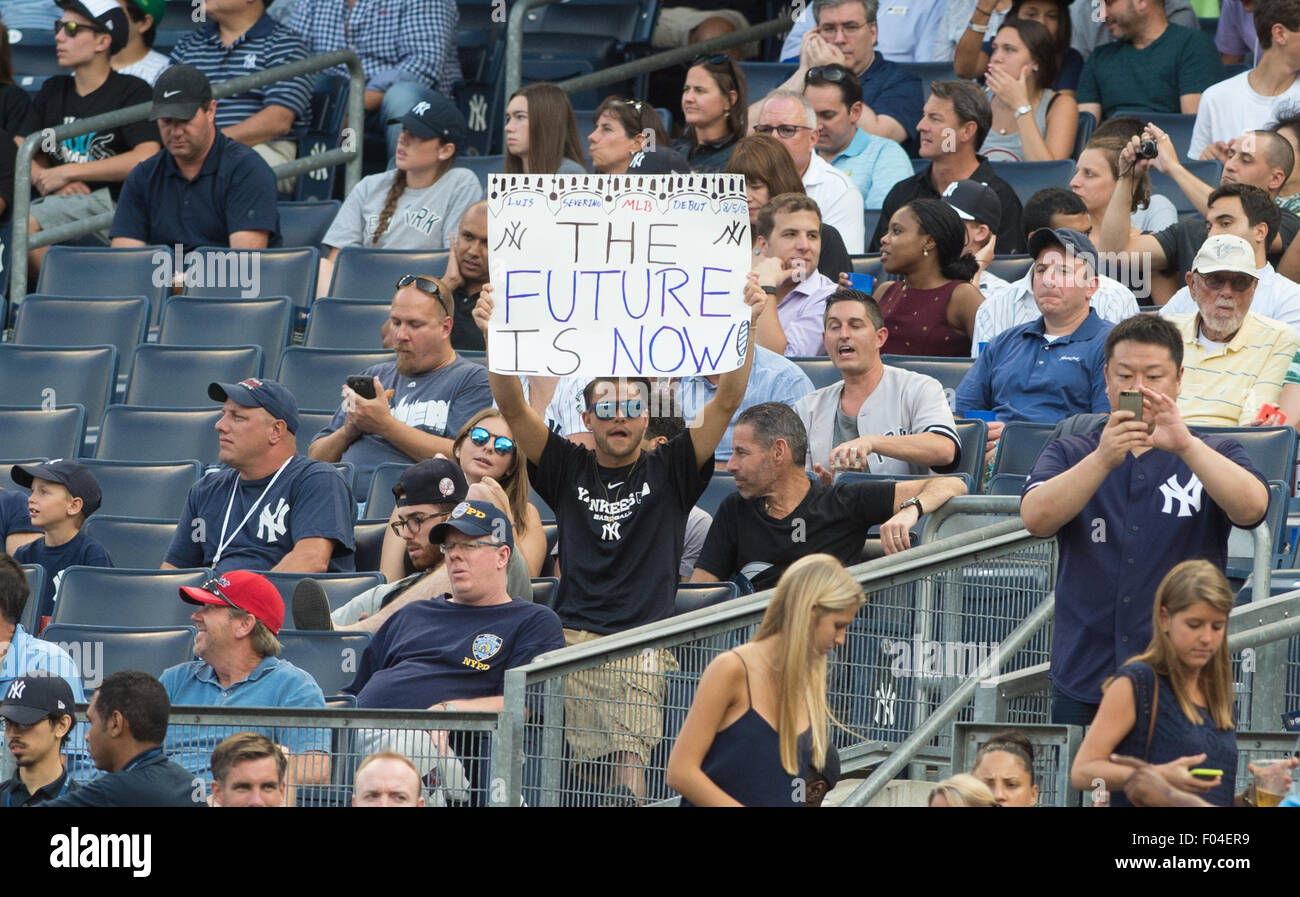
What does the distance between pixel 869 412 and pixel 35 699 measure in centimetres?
323

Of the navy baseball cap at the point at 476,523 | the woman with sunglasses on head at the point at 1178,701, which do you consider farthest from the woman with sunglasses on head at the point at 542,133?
the woman with sunglasses on head at the point at 1178,701

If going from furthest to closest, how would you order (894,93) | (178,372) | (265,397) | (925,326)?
(894,93), (178,372), (925,326), (265,397)

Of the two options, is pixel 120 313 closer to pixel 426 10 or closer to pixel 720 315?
pixel 426 10

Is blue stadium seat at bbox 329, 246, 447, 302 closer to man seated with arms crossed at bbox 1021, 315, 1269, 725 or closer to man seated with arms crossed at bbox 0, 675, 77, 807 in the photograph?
man seated with arms crossed at bbox 0, 675, 77, 807

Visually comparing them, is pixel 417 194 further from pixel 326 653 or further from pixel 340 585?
pixel 326 653

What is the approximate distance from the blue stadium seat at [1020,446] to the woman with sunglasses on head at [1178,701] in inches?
99.1

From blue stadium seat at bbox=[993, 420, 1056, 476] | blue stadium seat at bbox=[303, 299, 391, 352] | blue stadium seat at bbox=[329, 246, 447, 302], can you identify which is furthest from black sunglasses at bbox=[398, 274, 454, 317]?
blue stadium seat at bbox=[993, 420, 1056, 476]

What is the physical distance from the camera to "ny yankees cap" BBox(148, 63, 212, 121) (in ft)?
34.2

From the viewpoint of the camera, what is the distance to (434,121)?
34.8 ft

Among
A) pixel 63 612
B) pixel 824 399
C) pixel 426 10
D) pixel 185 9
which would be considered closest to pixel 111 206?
pixel 426 10

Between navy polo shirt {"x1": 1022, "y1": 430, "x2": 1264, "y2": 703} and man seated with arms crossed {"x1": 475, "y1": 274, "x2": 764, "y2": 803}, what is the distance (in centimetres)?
135

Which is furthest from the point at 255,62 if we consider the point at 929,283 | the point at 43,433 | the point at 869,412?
the point at 869,412

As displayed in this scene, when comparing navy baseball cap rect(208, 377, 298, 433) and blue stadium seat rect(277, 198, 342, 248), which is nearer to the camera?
navy baseball cap rect(208, 377, 298, 433)

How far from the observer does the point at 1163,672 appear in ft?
17.1
